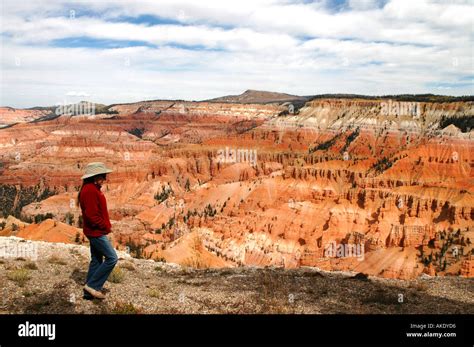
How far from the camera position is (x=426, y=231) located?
5053cm

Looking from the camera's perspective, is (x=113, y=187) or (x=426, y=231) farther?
(x=113, y=187)

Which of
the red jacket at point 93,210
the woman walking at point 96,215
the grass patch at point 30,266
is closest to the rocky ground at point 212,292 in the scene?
the grass patch at point 30,266

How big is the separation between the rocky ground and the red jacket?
1.46 m

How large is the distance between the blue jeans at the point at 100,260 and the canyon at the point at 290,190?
15320 millimetres

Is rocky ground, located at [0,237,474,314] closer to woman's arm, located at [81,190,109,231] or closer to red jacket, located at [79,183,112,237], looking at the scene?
→ red jacket, located at [79,183,112,237]

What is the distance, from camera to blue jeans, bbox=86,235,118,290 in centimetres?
820

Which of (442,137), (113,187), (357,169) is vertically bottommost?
(113,187)

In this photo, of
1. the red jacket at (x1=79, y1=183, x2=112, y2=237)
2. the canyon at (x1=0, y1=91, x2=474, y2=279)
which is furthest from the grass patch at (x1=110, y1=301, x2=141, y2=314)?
the canyon at (x1=0, y1=91, x2=474, y2=279)

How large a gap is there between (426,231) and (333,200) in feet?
54.3

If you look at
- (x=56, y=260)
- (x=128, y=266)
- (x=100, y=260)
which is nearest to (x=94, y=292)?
(x=100, y=260)

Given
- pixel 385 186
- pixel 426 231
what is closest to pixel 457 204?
pixel 426 231

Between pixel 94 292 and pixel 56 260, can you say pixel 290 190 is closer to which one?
pixel 56 260

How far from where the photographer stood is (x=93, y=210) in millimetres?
8008
